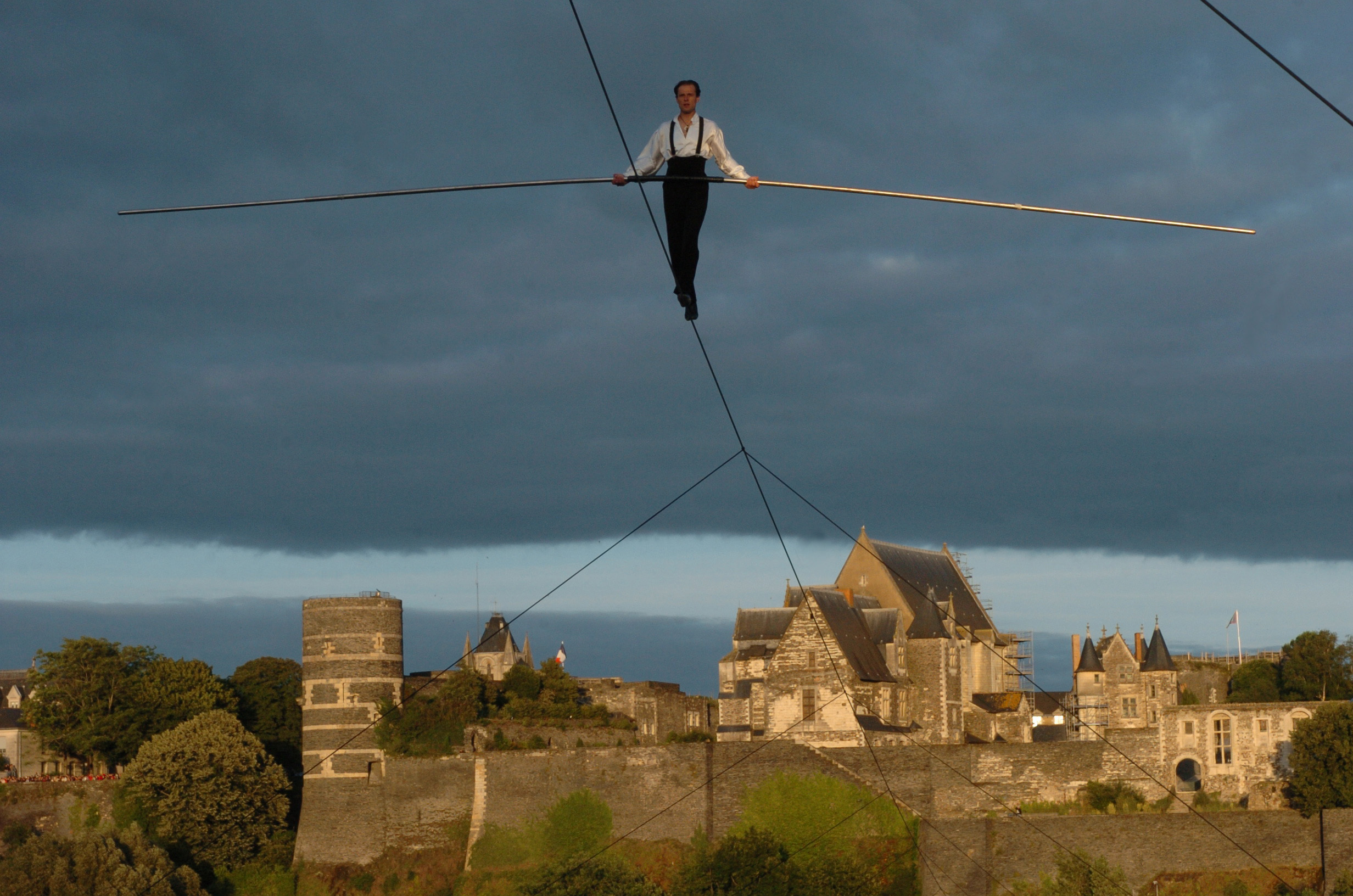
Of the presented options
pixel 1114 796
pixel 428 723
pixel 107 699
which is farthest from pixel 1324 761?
pixel 107 699

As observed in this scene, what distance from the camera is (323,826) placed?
176 feet

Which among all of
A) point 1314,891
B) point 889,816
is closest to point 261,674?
point 889,816

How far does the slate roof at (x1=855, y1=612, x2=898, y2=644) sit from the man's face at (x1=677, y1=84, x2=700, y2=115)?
51.6 metres

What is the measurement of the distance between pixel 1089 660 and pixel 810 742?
67.1ft

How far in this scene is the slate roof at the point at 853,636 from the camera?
58.1 metres

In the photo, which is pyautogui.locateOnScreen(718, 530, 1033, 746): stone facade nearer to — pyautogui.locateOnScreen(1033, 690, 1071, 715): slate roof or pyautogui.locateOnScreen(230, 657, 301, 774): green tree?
pyautogui.locateOnScreen(1033, 690, 1071, 715): slate roof

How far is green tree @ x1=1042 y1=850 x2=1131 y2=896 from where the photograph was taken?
4081cm

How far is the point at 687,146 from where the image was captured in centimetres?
1375

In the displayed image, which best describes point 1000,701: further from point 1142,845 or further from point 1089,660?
point 1142,845

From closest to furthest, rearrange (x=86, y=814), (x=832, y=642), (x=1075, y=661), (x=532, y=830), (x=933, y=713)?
(x=532, y=830)
(x=86, y=814)
(x=832, y=642)
(x=933, y=713)
(x=1075, y=661)

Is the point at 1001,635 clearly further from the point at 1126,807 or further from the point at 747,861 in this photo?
the point at 747,861

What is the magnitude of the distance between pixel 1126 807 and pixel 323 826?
27212mm

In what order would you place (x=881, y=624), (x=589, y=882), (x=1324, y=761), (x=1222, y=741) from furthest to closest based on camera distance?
(x=881, y=624) → (x=1222, y=741) → (x=1324, y=761) → (x=589, y=882)

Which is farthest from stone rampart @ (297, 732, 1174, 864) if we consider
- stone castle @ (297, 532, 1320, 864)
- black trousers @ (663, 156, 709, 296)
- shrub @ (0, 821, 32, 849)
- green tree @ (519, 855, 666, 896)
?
black trousers @ (663, 156, 709, 296)
